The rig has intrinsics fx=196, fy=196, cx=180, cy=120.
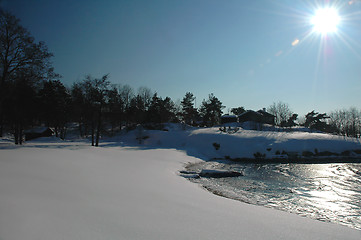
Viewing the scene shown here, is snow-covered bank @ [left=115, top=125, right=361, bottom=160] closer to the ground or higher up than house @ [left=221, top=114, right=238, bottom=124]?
closer to the ground

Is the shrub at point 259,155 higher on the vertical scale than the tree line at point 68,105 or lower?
lower

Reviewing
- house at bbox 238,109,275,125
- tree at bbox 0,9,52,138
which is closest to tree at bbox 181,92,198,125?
→ house at bbox 238,109,275,125

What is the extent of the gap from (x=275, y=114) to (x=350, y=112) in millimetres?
21765

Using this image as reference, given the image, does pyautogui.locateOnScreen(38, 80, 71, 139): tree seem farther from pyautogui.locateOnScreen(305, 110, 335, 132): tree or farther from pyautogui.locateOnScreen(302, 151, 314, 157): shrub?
pyautogui.locateOnScreen(305, 110, 335, 132): tree

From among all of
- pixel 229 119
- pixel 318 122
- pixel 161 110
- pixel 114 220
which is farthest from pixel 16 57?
pixel 318 122

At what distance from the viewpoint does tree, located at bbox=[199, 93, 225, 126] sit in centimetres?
5772

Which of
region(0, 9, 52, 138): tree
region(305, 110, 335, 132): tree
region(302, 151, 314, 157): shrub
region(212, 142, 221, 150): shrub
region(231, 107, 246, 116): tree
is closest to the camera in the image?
region(0, 9, 52, 138): tree

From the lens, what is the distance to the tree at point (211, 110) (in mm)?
57719

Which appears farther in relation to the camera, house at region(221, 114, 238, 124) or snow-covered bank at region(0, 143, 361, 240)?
house at region(221, 114, 238, 124)

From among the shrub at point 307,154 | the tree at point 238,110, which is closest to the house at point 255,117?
the tree at point 238,110

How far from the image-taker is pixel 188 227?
11.5 feet

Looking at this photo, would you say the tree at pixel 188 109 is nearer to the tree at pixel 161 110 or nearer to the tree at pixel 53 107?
the tree at pixel 161 110

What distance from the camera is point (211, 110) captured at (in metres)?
59.9

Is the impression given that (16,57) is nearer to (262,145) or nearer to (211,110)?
(262,145)
